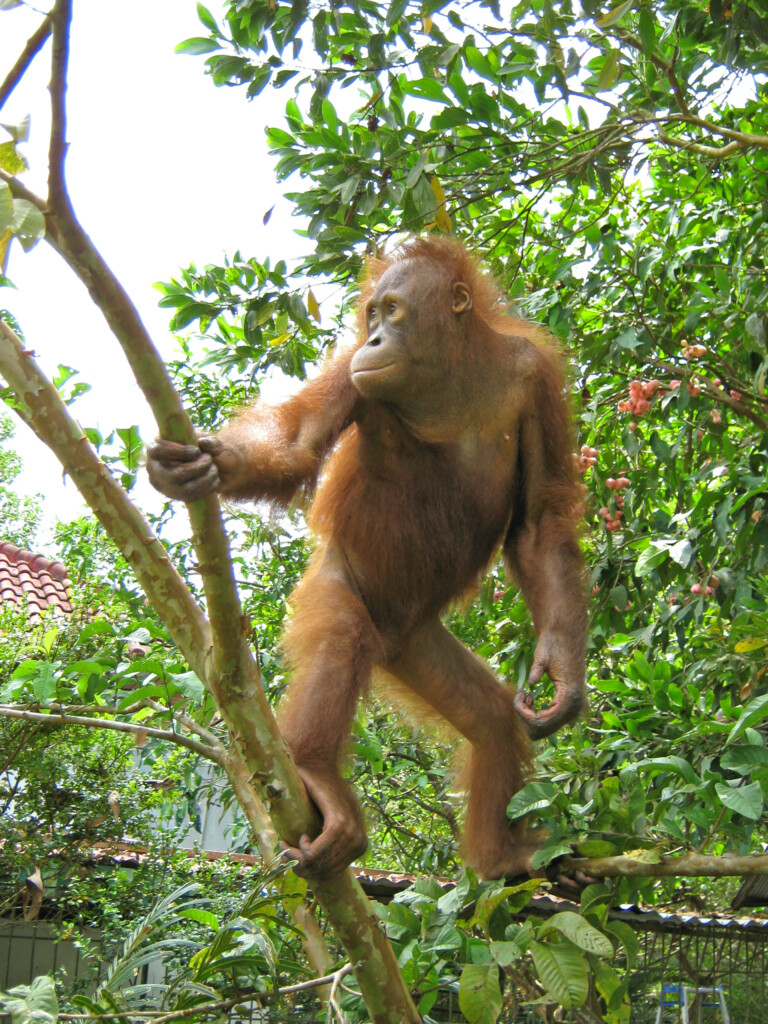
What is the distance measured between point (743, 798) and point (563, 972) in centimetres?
59

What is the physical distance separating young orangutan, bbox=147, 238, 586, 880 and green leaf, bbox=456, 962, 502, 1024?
79 cm

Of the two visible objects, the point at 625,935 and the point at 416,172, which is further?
the point at 416,172

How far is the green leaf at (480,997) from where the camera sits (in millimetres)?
2160

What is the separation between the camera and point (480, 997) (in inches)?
85.1

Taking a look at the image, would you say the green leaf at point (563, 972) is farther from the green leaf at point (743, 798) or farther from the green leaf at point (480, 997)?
the green leaf at point (743, 798)

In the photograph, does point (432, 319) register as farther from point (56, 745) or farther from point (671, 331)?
point (56, 745)

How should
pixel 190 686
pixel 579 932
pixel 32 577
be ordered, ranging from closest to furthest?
pixel 579 932 → pixel 190 686 → pixel 32 577

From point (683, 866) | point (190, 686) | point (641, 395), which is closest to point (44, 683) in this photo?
point (190, 686)

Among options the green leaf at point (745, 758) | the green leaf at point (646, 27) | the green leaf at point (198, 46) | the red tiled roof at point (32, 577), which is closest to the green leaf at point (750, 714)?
the green leaf at point (745, 758)

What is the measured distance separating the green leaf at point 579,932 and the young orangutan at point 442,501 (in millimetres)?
677

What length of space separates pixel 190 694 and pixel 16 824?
361cm

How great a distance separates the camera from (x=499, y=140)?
3752 millimetres

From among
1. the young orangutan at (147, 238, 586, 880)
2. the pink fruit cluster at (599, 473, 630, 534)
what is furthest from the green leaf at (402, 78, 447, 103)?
the pink fruit cluster at (599, 473, 630, 534)

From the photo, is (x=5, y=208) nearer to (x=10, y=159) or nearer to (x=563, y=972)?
(x=10, y=159)
